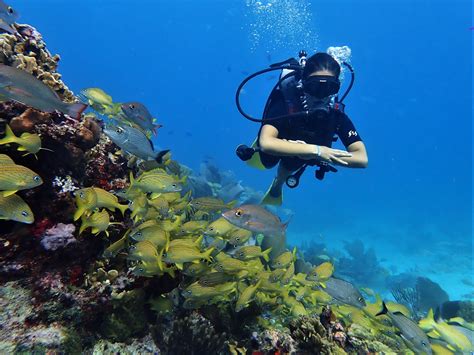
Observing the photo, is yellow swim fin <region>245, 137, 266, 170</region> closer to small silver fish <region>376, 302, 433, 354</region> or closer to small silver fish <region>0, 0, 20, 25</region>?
small silver fish <region>376, 302, 433, 354</region>

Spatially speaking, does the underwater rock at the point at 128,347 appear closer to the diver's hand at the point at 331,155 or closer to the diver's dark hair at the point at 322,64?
the diver's hand at the point at 331,155

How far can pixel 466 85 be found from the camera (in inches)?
5246

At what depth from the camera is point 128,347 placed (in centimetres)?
335

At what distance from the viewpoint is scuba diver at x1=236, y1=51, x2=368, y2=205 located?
4.86 m

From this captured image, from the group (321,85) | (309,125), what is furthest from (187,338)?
(321,85)

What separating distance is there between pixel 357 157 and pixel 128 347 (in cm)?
405

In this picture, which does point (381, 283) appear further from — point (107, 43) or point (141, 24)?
point (107, 43)

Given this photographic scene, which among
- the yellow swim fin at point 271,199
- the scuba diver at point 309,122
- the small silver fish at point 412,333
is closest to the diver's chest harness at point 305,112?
the scuba diver at point 309,122

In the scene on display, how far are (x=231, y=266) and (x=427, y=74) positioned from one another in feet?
484

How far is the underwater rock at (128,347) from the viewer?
317 centimetres

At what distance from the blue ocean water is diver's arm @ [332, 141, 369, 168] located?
4510cm

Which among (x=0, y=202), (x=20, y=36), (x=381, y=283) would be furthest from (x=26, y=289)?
(x=381, y=283)

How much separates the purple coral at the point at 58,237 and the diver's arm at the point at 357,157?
3.63 metres

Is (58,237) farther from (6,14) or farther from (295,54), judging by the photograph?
(295,54)
